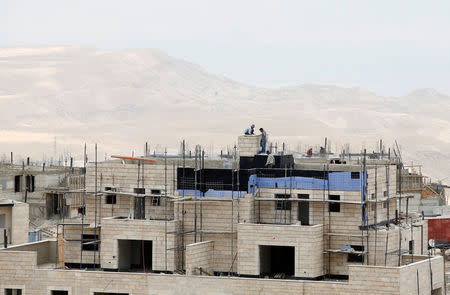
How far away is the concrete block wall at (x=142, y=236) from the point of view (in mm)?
45062

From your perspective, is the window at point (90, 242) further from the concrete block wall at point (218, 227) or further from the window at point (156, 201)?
the concrete block wall at point (218, 227)

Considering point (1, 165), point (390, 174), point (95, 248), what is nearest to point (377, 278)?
point (390, 174)

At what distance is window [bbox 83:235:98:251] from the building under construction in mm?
53

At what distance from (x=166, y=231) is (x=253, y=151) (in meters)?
5.02

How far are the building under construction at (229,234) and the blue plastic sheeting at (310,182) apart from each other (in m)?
0.04

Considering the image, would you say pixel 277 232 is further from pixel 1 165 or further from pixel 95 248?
pixel 1 165

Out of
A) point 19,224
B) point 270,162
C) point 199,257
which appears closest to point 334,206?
point 270,162

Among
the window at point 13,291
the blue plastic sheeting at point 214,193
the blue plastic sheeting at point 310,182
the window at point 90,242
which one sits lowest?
the window at point 13,291

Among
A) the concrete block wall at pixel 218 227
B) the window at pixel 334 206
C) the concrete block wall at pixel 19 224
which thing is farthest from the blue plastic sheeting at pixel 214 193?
the concrete block wall at pixel 19 224

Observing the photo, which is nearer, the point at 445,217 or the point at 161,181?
the point at 161,181

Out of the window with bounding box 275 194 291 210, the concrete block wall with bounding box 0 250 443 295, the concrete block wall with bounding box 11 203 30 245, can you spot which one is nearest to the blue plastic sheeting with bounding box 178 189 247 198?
the window with bounding box 275 194 291 210

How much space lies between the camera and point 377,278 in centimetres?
4103

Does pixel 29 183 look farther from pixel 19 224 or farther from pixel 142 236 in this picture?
pixel 142 236

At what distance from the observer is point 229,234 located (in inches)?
1785
